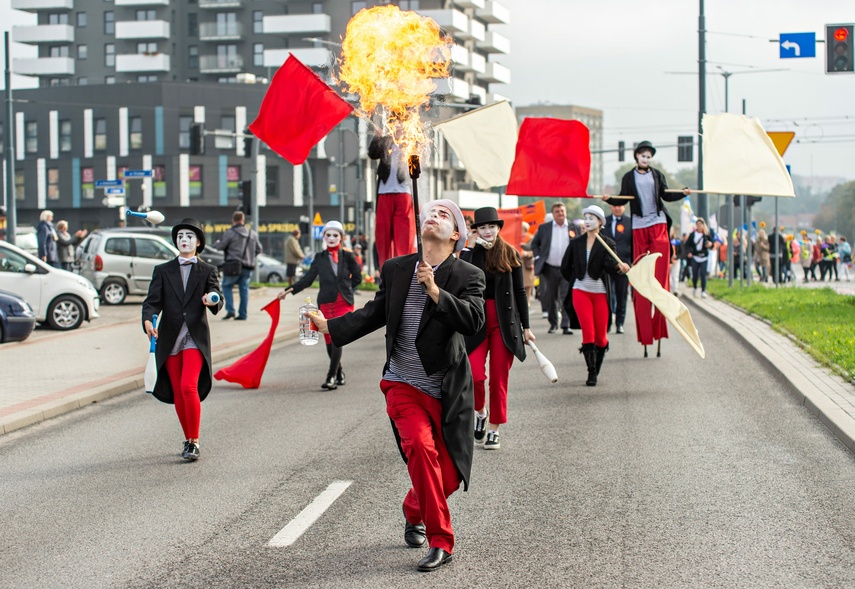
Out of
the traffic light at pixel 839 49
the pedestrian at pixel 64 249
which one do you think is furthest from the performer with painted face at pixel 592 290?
the pedestrian at pixel 64 249

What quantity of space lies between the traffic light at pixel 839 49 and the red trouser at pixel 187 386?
17329 millimetres

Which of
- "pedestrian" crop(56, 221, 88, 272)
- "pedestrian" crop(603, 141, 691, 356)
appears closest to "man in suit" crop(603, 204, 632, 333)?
"pedestrian" crop(603, 141, 691, 356)

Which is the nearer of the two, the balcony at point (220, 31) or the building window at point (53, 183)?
the building window at point (53, 183)

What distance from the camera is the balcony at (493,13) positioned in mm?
88062

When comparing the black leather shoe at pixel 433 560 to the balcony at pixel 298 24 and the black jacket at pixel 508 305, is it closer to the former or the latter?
the black jacket at pixel 508 305

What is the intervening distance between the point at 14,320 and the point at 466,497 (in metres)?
11.3

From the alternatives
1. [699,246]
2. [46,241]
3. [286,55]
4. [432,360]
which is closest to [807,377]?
[432,360]

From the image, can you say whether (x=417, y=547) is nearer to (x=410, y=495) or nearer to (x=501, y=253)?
(x=410, y=495)

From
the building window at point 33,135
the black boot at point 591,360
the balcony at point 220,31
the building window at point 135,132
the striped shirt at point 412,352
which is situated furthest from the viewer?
the balcony at point 220,31

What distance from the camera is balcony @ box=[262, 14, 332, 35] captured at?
83.0m

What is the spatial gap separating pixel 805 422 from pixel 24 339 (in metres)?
11.5

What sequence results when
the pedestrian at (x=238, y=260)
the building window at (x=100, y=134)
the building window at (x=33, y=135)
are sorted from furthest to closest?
the building window at (x=33, y=135)
the building window at (x=100, y=134)
the pedestrian at (x=238, y=260)

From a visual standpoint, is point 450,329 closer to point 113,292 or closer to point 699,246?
point 699,246

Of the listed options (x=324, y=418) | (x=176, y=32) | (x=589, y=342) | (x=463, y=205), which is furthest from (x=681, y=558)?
(x=176, y=32)
